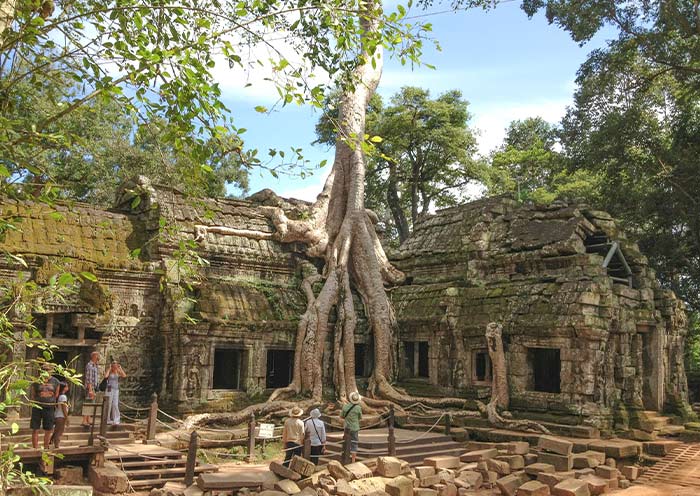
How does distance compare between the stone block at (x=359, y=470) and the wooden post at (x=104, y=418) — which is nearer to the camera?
the stone block at (x=359, y=470)

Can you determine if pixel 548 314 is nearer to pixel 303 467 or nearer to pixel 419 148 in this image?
pixel 303 467

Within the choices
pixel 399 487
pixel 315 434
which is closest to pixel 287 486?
pixel 315 434

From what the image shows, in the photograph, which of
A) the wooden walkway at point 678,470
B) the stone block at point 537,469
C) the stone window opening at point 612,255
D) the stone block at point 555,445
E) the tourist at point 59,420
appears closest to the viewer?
the tourist at point 59,420

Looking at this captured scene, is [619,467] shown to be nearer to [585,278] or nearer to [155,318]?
[585,278]

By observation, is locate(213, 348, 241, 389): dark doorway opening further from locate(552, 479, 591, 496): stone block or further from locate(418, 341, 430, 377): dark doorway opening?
locate(552, 479, 591, 496): stone block

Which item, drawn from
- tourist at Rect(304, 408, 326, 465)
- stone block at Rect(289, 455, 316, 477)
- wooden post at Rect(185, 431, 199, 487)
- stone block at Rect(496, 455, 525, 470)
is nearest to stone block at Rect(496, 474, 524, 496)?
stone block at Rect(496, 455, 525, 470)

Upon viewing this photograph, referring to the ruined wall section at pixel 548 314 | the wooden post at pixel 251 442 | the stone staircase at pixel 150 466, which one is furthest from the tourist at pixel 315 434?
the ruined wall section at pixel 548 314

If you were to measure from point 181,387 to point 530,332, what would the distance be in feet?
26.9

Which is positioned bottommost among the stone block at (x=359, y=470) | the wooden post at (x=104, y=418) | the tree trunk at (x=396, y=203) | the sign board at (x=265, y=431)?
the stone block at (x=359, y=470)

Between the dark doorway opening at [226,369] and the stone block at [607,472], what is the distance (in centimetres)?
889

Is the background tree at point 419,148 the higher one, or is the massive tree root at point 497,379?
the background tree at point 419,148

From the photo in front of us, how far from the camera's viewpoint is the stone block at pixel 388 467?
36.9 ft

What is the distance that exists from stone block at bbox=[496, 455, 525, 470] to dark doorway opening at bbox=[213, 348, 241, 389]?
718cm

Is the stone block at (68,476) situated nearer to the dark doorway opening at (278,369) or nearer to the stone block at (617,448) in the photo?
the dark doorway opening at (278,369)
